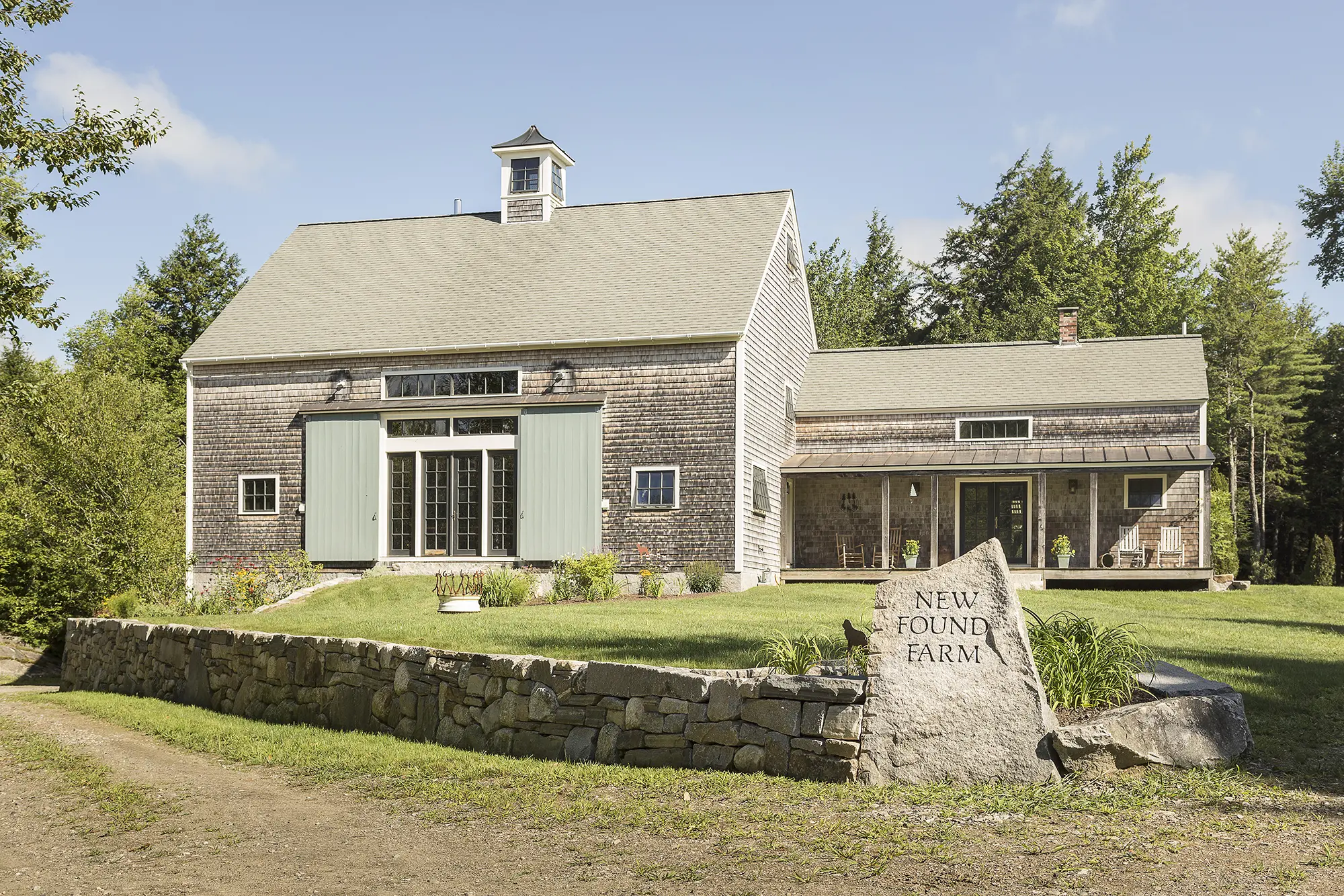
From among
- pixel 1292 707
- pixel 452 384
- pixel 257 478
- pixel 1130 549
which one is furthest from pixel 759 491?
pixel 1292 707

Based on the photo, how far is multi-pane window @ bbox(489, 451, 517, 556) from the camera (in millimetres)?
22062

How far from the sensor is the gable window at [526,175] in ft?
85.6

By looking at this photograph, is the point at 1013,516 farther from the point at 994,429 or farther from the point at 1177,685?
the point at 1177,685

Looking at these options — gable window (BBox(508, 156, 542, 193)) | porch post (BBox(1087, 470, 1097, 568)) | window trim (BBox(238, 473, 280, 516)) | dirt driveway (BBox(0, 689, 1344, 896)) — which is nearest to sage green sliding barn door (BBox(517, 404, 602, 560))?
window trim (BBox(238, 473, 280, 516))

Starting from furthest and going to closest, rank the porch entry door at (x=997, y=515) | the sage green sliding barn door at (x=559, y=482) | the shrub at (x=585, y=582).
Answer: the porch entry door at (x=997, y=515) < the sage green sliding barn door at (x=559, y=482) < the shrub at (x=585, y=582)

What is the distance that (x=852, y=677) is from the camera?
288 inches

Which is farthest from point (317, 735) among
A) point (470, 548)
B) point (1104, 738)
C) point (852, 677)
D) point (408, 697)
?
point (470, 548)

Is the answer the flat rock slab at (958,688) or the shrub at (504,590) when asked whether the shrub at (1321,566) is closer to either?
the shrub at (504,590)

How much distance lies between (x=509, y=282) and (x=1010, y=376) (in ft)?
35.4

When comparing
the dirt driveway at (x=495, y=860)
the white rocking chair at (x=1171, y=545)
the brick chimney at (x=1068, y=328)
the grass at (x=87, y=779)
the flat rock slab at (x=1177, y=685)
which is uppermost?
the brick chimney at (x=1068, y=328)

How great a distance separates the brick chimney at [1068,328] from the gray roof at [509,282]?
694 centimetres

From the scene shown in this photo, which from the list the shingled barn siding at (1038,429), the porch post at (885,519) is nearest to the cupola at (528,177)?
the shingled barn siding at (1038,429)

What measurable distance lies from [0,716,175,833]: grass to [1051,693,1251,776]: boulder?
17.6ft

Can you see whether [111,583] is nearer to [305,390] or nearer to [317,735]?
[305,390]
